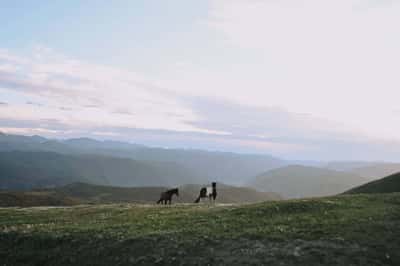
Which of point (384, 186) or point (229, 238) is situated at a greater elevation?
point (384, 186)

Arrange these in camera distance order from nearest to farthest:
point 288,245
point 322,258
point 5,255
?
point 322,258 < point 288,245 < point 5,255

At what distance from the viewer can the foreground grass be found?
20.5 meters

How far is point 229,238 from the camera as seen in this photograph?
909 inches

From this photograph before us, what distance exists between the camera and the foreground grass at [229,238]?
20.5 m

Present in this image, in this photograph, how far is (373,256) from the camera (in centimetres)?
2016

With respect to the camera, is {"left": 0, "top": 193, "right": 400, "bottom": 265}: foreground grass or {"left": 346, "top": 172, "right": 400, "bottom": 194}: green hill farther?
{"left": 346, "top": 172, "right": 400, "bottom": 194}: green hill

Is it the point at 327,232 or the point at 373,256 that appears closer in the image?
the point at 373,256

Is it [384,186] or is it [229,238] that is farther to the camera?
[384,186]

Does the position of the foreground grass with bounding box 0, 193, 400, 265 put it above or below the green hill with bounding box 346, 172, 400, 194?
below

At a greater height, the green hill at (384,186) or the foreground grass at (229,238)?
the green hill at (384,186)

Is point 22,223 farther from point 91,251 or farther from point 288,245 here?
point 288,245

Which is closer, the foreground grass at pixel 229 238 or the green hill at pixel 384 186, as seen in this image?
the foreground grass at pixel 229 238

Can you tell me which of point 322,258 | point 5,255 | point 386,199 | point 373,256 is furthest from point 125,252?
point 386,199

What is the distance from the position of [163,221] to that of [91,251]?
7.09 m
